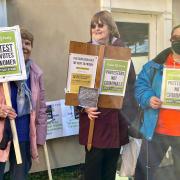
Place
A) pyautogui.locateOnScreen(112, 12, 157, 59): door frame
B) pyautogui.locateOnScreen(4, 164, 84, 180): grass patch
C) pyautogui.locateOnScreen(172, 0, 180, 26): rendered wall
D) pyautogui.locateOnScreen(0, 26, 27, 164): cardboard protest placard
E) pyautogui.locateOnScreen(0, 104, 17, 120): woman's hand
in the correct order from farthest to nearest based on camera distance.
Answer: pyautogui.locateOnScreen(172, 0, 180, 26): rendered wall, pyautogui.locateOnScreen(112, 12, 157, 59): door frame, pyautogui.locateOnScreen(4, 164, 84, 180): grass patch, pyautogui.locateOnScreen(0, 26, 27, 164): cardboard protest placard, pyautogui.locateOnScreen(0, 104, 17, 120): woman's hand

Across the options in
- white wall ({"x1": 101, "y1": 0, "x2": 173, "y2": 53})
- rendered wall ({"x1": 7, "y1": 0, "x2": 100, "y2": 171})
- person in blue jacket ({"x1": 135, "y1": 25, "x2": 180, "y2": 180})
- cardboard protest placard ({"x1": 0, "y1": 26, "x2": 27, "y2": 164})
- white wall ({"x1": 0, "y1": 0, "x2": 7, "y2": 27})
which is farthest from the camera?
white wall ({"x1": 101, "y1": 0, "x2": 173, "y2": 53})

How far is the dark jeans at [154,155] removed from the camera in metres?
3.29

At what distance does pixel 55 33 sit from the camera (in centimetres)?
483

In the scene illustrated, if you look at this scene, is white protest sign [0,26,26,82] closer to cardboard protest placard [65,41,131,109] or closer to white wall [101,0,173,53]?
cardboard protest placard [65,41,131,109]

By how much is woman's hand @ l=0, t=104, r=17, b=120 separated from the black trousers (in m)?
0.71

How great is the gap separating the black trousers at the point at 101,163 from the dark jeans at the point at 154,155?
25cm

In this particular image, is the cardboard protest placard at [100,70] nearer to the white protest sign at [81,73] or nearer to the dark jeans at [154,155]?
the white protest sign at [81,73]

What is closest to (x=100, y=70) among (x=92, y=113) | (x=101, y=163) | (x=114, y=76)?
(x=114, y=76)

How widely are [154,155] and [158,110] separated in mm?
423

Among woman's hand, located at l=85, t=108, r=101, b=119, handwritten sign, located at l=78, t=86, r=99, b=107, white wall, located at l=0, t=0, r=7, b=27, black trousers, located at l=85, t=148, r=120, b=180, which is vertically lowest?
black trousers, located at l=85, t=148, r=120, b=180

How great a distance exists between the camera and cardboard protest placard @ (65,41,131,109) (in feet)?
10.4

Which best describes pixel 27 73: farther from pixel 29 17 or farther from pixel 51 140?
pixel 51 140

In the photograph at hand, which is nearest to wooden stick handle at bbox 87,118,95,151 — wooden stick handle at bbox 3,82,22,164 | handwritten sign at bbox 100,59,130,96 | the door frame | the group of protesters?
the group of protesters

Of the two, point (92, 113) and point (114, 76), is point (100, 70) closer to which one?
point (114, 76)
